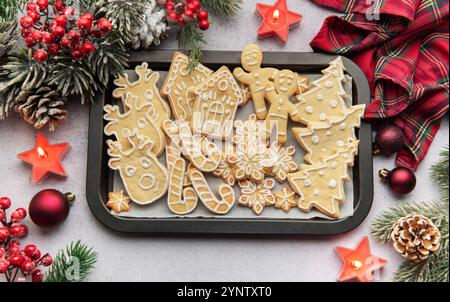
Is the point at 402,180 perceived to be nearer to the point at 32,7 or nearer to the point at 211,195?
the point at 211,195

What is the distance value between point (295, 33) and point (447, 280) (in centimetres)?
74

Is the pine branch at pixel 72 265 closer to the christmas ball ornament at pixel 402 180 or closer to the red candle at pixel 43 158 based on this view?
the red candle at pixel 43 158

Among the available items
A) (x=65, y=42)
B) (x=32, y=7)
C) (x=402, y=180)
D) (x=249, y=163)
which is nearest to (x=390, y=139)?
(x=402, y=180)

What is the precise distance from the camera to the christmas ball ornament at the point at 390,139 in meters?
1.32

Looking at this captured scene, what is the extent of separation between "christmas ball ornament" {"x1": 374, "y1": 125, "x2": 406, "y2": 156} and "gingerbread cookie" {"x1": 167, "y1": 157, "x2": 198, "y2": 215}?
49 cm

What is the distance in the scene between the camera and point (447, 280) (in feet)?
4.12

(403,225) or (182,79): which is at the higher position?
(182,79)

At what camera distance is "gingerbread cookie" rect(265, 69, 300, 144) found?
4.41 feet

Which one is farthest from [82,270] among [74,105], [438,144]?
[438,144]

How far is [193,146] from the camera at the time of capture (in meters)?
1.31

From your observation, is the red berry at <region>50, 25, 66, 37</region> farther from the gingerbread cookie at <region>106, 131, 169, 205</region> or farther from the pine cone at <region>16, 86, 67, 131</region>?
the gingerbread cookie at <region>106, 131, 169, 205</region>

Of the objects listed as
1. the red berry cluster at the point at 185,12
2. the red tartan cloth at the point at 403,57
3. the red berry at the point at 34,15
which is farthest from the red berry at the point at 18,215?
the red tartan cloth at the point at 403,57

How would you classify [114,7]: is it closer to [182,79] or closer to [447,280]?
[182,79]

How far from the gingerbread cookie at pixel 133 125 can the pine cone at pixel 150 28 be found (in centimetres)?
16
